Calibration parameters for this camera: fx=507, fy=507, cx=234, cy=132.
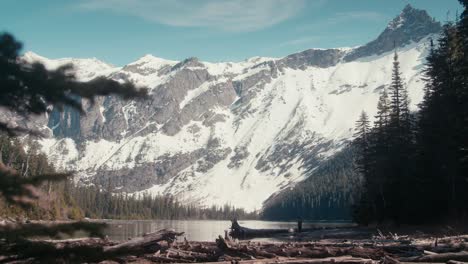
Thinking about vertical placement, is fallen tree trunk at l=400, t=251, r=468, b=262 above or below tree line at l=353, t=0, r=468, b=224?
below

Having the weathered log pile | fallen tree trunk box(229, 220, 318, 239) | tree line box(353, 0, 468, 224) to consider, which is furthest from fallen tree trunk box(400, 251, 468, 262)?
fallen tree trunk box(229, 220, 318, 239)

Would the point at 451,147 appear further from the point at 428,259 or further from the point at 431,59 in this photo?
the point at 428,259

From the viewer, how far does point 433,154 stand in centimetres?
5178

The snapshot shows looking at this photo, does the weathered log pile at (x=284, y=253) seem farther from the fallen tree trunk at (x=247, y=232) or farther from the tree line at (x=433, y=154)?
the fallen tree trunk at (x=247, y=232)

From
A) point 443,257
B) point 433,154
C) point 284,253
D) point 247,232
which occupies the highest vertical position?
point 433,154

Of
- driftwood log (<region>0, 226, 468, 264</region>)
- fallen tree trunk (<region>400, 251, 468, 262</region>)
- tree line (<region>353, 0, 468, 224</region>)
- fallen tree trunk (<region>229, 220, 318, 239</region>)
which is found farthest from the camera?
fallen tree trunk (<region>229, 220, 318, 239</region>)

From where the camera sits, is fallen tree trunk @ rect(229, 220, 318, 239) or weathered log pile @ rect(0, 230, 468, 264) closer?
weathered log pile @ rect(0, 230, 468, 264)

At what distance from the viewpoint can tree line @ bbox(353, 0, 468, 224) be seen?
156 ft

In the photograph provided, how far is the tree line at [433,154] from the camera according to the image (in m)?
47.4

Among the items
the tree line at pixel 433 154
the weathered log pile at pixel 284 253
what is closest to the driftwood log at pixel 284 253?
the weathered log pile at pixel 284 253

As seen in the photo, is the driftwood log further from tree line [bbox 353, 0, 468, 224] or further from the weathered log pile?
tree line [bbox 353, 0, 468, 224]

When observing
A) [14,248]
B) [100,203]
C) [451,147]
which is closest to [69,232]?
[14,248]

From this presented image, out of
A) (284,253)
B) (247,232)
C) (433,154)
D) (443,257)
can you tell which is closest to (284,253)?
(284,253)

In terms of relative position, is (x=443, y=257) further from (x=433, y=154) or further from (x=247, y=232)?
(x=247, y=232)
